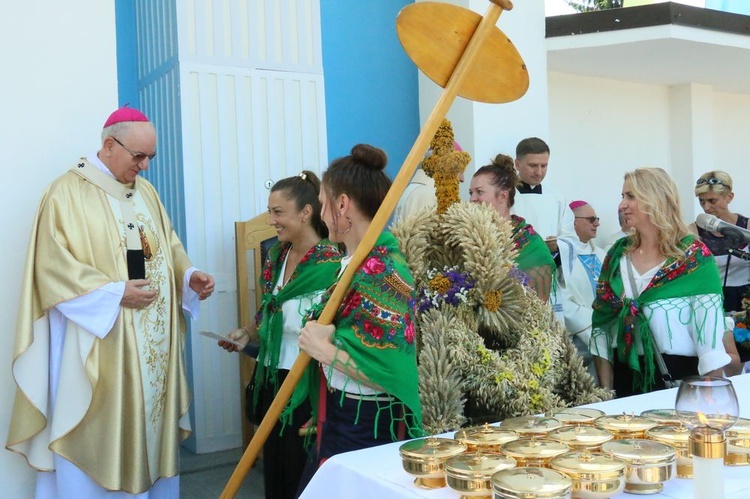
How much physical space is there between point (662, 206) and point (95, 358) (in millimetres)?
2308

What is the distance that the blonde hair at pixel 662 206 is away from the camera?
332cm

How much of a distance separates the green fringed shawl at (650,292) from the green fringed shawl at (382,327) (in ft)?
4.50

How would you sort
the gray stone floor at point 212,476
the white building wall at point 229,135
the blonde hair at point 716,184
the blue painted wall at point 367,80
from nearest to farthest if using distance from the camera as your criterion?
the gray stone floor at point 212,476 < the white building wall at point 229,135 < the blonde hair at point 716,184 < the blue painted wall at point 367,80

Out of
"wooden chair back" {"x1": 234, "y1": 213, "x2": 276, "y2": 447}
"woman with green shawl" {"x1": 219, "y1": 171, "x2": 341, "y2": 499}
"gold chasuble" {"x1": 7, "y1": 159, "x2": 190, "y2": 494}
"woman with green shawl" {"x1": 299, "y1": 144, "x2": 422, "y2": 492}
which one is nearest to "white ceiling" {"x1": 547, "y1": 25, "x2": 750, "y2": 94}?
"wooden chair back" {"x1": 234, "y1": 213, "x2": 276, "y2": 447}

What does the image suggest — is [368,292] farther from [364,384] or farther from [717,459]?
[717,459]

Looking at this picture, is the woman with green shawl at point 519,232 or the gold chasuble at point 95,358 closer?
the gold chasuble at point 95,358

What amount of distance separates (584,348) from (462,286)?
154 cm

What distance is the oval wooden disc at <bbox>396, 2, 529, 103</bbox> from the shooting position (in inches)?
88.9

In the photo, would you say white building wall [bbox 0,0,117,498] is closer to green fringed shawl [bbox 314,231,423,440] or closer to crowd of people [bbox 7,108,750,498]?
crowd of people [bbox 7,108,750,498]

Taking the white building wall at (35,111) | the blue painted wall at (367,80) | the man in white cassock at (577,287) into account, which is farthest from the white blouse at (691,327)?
the blue painted wall at (367,80)

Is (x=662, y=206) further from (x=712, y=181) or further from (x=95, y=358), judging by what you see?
(x=95, y=358)

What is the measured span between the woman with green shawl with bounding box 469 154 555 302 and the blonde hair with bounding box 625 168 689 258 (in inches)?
18.6

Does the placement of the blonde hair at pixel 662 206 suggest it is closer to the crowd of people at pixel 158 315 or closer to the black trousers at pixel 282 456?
the crowd of people at pixel 158 315

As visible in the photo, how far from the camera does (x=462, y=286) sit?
2.98m
